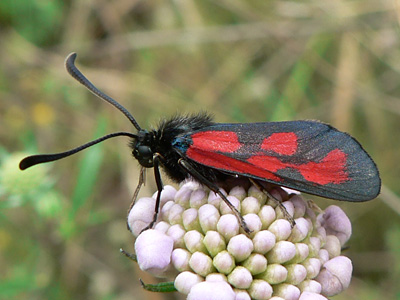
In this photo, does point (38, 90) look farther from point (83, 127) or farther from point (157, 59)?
point (157, 59)

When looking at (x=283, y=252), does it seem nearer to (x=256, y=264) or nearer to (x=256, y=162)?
(x=256, y=264)

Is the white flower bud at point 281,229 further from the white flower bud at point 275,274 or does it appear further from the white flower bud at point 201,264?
the white flower bud at point 201,264

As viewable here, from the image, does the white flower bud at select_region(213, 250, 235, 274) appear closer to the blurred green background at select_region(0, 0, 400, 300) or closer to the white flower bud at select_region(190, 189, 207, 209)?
the white flower bud at select_region(190, 189, 207, 209)

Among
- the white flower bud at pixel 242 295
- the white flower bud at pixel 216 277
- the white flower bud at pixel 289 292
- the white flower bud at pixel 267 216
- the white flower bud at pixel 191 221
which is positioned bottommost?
the white flower bud at pixel 242 295

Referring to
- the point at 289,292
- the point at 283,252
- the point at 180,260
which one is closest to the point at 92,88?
the point at 180,260

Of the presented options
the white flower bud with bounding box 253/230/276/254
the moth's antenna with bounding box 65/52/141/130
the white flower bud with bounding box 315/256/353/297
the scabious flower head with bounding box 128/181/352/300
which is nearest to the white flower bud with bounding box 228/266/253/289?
the scabious flower head with bounding box 128/181/352/300

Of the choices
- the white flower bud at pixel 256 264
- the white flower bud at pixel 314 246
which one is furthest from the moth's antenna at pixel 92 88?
the white flower bud at pixel 314 246

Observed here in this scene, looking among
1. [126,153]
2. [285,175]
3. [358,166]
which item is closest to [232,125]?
[285,175]
